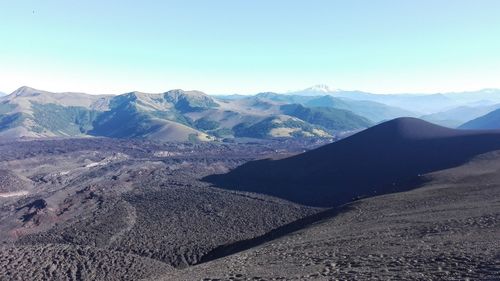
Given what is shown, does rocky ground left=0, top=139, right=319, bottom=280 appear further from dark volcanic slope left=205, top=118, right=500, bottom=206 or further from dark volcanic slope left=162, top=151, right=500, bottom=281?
dark volcanic slope left=162, top=151, right=500, bottom=281

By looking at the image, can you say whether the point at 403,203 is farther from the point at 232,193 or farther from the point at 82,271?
the point at 232,193

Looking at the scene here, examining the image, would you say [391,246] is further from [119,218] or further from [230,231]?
[119,218]

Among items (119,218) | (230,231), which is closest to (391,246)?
(230,231)

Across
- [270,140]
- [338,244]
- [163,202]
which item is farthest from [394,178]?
[270,140]

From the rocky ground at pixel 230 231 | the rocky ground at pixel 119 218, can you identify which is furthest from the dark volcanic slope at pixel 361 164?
the rocky ground at pixel 119 218

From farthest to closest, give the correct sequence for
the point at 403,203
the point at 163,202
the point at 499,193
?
1. the point at 163,202
2. the point at 403,203
3. the point at 499,193

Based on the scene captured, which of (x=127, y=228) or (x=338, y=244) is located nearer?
(x=338, y=244)
